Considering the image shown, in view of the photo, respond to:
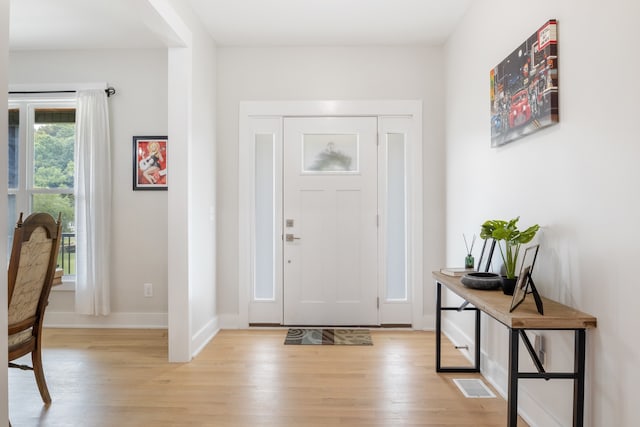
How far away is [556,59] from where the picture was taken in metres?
2.02

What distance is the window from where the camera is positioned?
4.27 meters

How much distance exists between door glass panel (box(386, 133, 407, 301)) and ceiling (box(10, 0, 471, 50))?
0.98 metres

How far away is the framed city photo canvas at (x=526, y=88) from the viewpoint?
79.7 inches

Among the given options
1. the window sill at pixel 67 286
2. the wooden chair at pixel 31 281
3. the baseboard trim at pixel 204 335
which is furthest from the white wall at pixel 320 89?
the wooden chair at pixel 31 281

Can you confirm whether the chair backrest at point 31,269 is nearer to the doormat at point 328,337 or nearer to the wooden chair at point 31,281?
the wooden chair at point 31,281

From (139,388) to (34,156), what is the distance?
112 inches

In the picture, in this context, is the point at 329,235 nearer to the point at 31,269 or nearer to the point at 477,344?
the point at 477,344

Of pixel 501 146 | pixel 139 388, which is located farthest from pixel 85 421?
pixel 501 146

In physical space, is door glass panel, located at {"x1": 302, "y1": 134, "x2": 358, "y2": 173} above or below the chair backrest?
above

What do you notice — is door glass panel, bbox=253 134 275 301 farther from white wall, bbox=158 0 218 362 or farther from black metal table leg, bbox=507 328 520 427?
black metal table leg, bbox=507 328 520 427

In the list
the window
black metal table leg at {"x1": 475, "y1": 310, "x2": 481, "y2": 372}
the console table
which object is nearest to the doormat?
black metal table leg at {"x1": 475, "y1": 310, "x2": 481, "y2": 372}

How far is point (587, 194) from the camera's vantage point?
5.84 ft

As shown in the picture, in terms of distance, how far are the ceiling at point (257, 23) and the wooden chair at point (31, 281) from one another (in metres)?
1.48

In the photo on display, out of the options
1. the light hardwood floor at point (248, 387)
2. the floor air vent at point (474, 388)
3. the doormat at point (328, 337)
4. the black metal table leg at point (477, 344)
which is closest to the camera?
the light hardwood floor at point (248, 387)
